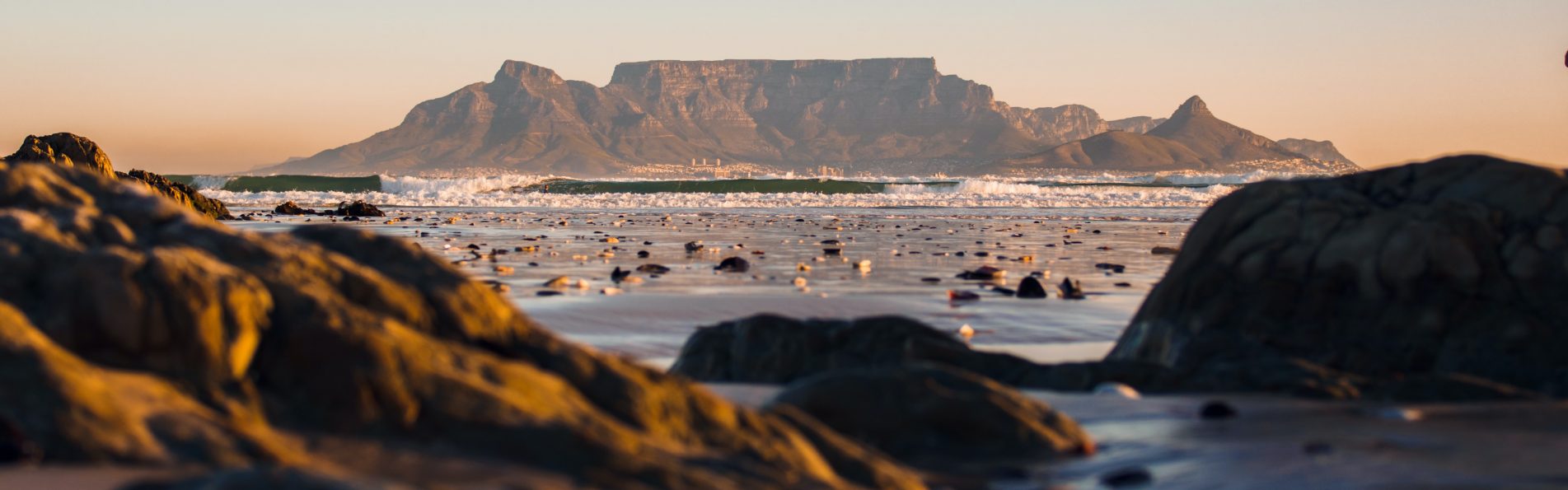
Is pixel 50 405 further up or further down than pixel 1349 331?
further up

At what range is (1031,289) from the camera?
10.9m

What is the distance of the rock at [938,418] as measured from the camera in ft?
13.9

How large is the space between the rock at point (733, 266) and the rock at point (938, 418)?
9.13m

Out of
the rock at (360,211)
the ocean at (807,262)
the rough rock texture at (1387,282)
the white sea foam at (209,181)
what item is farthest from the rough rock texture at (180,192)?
the white sea foam at (209,181)

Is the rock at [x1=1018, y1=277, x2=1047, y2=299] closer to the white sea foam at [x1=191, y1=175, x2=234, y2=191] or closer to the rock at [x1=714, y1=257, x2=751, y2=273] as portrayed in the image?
the rock at [x1=714, y1=257, x2=751, y2=273]

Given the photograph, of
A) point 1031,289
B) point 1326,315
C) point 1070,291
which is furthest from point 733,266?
point 1326,315

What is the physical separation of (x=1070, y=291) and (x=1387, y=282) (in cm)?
460

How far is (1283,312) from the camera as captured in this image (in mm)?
6504

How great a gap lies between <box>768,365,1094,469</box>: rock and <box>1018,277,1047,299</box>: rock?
6.39m

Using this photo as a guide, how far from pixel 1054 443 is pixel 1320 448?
85 cm

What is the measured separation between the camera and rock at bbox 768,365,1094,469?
13.9ft

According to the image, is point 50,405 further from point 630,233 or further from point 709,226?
point 709,226

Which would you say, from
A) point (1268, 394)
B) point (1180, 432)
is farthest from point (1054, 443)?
point (1268, 394)

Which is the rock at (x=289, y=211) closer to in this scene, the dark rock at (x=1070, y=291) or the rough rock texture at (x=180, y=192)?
the rough rock texture at (x=180, y=192)
